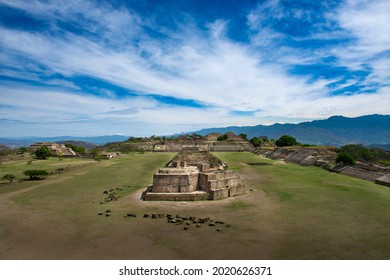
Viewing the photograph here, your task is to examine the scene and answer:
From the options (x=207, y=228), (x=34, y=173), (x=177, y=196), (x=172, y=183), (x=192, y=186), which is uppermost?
(x=172, y=183)

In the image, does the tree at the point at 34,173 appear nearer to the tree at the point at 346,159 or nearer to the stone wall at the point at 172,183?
the stone wall at the point at 172,183

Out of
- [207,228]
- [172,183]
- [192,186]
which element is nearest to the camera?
[207,228]

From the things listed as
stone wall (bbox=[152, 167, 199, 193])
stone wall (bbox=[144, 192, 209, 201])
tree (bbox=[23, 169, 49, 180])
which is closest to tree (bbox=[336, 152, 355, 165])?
stone wall (bbox=[144, 192, 209, 201])

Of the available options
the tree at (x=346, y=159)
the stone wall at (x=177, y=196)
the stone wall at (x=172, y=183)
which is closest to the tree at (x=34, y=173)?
the stone wall at (x=172, y=183)

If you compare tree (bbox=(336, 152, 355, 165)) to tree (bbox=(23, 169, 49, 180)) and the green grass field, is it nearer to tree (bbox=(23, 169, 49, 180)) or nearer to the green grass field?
the green grass field

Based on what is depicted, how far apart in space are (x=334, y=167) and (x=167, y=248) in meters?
30.9

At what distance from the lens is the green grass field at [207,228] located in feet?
32.9

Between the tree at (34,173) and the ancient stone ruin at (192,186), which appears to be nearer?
the ancient stone ruin at (192,186)

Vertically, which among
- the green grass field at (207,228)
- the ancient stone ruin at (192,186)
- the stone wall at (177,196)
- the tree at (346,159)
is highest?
the tree at (346,159)

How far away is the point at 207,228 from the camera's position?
12625 millimetres

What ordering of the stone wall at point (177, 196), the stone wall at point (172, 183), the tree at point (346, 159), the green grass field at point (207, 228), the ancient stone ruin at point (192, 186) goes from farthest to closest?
the tree at point (346, 159) → the stone wall at point (172, 183) → the ancient stone ruin at point (192, 186) → the stone wall at point (177, 196) → the green grass field at point (207, 228)

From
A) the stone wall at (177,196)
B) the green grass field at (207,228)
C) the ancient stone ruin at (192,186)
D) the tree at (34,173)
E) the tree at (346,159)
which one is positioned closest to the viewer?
the green grass field at (207,228)

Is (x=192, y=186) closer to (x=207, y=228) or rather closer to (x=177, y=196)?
(x=177, y=196)

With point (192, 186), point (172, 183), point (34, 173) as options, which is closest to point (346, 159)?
point (192, 186)
